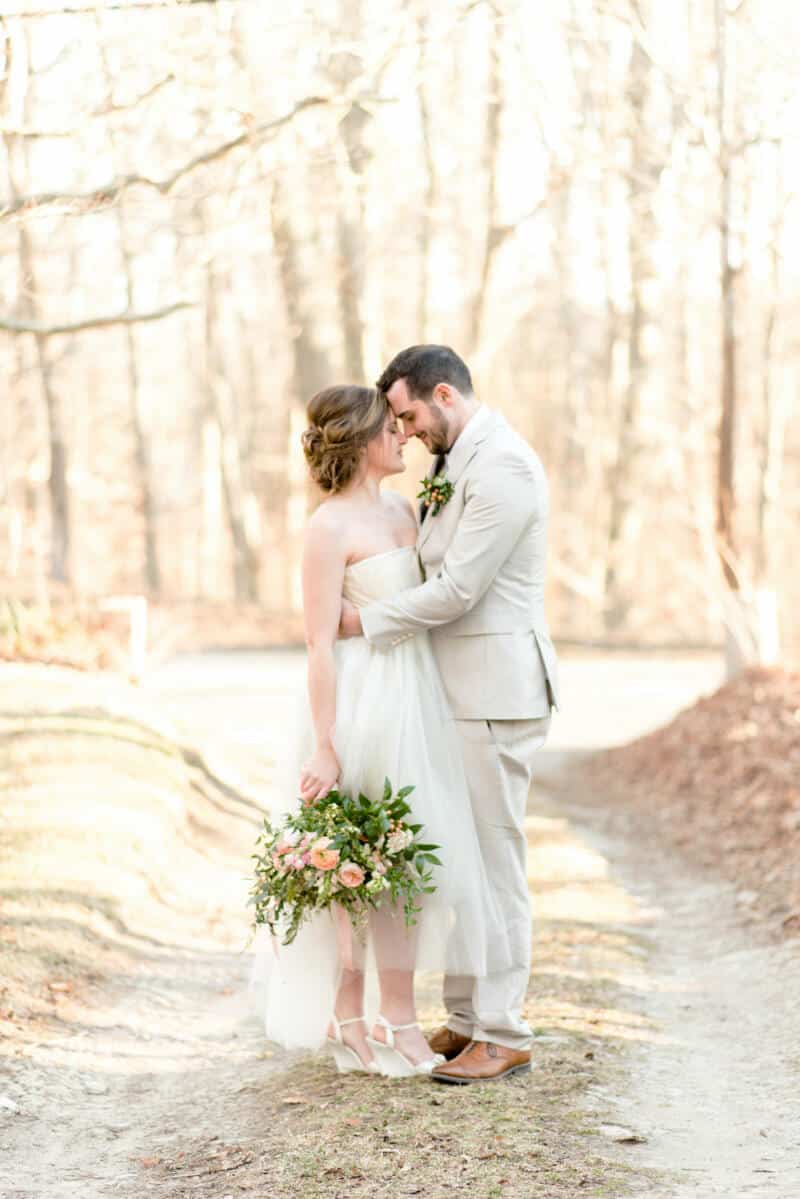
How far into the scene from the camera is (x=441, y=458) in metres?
5.05

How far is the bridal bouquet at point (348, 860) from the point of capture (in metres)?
4.79

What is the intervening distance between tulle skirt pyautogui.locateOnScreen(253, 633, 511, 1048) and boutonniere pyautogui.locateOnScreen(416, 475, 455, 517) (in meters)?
0.45

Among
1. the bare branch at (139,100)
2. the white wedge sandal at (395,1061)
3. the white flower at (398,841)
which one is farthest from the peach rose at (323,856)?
the bare branch at (139,100)

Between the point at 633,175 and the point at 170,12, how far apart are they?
16.5 ft

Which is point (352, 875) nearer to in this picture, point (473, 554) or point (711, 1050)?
point (473, 554)

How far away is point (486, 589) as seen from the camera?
4832 mm

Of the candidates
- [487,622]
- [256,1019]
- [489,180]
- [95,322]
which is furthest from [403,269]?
[487,622]

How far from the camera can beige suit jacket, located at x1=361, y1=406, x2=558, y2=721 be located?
4758 mm

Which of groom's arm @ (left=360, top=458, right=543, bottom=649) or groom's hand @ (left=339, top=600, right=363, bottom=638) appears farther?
groom's hand @ (left=339, top=600, right=363, bottom=638)

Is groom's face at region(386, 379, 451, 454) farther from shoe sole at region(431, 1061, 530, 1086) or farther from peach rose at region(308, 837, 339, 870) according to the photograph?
shoe sole at region(431, 1061, 530, 1086)

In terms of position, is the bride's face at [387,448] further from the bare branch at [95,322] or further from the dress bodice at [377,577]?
the bare branch at [95,322]

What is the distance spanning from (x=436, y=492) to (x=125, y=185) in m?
3.30

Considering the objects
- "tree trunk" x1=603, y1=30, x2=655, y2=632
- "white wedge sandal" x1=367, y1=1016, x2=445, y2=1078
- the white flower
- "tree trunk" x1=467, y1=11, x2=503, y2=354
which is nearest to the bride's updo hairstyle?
the white flower

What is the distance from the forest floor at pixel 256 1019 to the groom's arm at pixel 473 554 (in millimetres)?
1583
